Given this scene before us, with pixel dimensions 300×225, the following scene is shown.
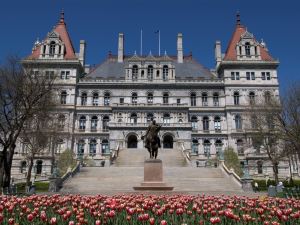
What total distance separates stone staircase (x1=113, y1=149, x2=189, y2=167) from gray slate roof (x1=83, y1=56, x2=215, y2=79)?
19098 millimetres

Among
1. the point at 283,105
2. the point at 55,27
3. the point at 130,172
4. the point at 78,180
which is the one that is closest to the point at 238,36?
the point at 283,105

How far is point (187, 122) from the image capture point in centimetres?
5284

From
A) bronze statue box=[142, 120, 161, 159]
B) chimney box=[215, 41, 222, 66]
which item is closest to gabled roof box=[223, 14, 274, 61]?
chimney box=[215, 41, 222, 66]

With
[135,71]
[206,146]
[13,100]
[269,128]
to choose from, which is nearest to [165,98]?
[135,71]

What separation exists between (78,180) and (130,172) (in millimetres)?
5621

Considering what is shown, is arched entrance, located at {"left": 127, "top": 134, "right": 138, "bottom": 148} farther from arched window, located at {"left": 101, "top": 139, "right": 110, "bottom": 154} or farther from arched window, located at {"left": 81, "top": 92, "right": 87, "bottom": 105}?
arched window, located at {"left": 81, "top": 92, "right": 87, "bottom": 105}

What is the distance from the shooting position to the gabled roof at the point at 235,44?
59803 mm

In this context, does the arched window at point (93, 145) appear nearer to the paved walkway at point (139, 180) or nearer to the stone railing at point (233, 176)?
the paved walkway at point (139, 180)

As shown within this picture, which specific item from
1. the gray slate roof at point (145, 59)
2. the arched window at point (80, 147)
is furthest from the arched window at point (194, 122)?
the arched window at point (80, 147)

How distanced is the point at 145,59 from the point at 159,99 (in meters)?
8.02

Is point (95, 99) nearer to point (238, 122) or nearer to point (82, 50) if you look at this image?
point (82, 50)

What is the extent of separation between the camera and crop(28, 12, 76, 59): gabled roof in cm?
6017

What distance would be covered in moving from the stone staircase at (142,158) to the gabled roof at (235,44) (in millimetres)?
24171

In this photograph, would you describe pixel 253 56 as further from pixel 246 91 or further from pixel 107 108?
pixel 107 108
